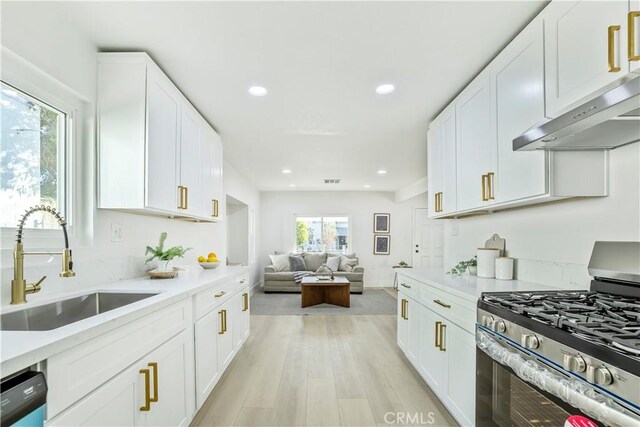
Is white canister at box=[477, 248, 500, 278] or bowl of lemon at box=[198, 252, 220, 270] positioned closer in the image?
white canister at box=[477, 248, 500, 278]

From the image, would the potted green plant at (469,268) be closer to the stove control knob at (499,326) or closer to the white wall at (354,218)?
the stove control knob at (499,326)

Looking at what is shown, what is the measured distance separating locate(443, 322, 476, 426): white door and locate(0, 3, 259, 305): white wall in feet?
7.39

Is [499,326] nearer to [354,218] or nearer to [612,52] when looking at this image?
[612,52]

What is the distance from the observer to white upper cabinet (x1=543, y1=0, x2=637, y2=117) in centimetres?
119

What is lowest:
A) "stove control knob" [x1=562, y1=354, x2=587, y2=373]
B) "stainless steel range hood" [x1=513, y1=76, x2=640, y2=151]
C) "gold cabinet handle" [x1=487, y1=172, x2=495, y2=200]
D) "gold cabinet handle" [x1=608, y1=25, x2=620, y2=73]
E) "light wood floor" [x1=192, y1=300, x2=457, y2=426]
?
"light wood floor" [x1=192, y1=300, x2=457, y2=426]

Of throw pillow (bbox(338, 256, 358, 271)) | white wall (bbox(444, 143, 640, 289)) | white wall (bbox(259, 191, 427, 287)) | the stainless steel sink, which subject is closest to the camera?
the stainless steel sink

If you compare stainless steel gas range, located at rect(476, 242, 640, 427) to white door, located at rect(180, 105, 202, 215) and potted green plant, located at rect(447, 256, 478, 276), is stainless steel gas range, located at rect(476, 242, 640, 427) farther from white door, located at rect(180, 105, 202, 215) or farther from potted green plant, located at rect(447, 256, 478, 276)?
white door, located at rect(180, 105, 202, 215)

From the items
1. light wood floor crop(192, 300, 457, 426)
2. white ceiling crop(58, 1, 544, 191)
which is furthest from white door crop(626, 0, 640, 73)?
light wood floor crop(192, 300, 457, 426)

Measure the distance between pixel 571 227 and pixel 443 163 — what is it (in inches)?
47.9

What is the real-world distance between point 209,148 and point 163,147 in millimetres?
1036

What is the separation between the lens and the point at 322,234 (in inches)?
328

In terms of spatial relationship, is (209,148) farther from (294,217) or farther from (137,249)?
(294,217)

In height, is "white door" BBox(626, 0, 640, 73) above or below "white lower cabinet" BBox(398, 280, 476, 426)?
above

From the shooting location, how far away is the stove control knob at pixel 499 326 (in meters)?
1.40
